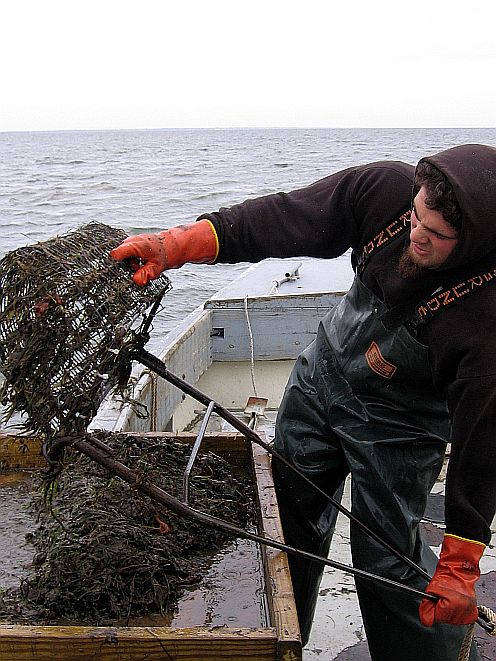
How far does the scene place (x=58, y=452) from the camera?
2.07 m

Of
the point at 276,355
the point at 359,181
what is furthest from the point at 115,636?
the point at 276,355

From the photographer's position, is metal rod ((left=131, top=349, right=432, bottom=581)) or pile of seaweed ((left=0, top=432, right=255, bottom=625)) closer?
pile of seaweed ((left=0, top=432, right=255, bottom=625))

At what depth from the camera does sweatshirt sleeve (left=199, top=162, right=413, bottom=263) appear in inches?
109

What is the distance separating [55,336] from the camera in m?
1.95

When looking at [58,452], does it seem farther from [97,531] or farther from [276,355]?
[276,355]

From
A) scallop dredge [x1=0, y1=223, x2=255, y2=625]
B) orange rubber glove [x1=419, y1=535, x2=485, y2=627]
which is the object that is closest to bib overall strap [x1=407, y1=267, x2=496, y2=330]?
orange rubber glove [x1=419, y1=535, x2=485, y2=627]

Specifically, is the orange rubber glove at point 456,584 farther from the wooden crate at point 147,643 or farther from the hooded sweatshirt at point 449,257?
the wooden crate at point 147,643

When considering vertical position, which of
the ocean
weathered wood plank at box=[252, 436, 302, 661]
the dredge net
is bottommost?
the ocean

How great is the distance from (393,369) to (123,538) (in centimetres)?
110

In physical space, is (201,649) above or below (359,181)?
below

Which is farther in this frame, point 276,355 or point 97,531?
point 276,355

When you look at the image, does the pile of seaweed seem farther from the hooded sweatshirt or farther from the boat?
the hooded sweatshirt

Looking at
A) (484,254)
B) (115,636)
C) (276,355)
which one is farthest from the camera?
(276,355)

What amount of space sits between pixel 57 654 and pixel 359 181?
1.86m
